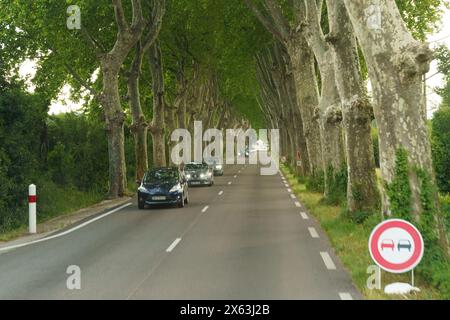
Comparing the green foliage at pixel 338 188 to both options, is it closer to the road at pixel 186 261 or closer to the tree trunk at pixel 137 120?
the road at pixel 186 261

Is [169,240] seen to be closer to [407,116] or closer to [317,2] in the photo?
[407,116]

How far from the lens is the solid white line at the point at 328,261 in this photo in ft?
31.2

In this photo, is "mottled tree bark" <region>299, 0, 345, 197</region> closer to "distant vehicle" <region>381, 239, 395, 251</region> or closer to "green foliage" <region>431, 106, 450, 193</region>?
"green foliage" <region>431, 106, 450, 193</region>

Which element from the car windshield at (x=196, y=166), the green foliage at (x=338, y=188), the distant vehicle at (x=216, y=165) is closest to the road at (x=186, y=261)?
the green foliage at (x=338, y=188)

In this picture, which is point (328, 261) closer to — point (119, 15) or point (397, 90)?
point (397, 90)

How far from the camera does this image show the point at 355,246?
1078 centimetres

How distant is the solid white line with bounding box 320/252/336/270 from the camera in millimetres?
9516

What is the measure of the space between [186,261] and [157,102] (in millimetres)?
24290

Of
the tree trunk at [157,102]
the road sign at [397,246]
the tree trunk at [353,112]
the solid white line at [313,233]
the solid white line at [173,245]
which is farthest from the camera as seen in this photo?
the tree trunk at [157,102]

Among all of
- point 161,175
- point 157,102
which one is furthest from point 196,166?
point 161,175

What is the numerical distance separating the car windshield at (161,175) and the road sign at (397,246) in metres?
14.4

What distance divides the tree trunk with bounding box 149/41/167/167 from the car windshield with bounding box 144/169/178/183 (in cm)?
1231

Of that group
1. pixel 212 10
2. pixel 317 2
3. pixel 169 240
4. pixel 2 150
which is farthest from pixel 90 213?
pixel 212 10

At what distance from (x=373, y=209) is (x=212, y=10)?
26.0 metres
